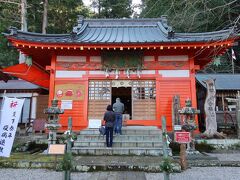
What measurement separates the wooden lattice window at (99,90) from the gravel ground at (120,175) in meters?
5.33

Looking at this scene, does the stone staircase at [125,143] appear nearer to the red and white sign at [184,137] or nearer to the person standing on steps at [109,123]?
the person standing on steps at [109,123]

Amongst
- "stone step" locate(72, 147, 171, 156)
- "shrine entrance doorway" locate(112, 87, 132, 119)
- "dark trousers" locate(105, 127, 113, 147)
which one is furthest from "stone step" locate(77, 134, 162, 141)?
"shrine entrance doorway" locate(112, 87, 132, 119)

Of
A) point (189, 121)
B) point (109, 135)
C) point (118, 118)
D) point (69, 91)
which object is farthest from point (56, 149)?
point (69, 91)

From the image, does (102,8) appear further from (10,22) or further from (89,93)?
(89,93)

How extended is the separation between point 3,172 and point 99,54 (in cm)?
699

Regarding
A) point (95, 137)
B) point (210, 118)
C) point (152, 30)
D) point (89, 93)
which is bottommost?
point (95, 137)

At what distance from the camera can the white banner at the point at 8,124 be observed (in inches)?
265

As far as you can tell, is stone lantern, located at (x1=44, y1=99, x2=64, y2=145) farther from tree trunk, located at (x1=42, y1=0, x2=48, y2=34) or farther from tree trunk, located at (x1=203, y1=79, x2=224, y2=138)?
tree trunk, located at (x1=42, y1=0, x2=48, y2=34)

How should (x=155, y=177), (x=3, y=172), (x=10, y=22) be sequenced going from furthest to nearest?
(x=10, y=22) < (x=3, y=172) < (x=155, y=177)

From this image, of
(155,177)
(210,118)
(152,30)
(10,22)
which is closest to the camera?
(155,177)

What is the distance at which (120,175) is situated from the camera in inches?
237

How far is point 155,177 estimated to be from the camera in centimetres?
593

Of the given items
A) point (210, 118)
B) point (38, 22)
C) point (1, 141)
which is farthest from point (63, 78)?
point (38, 22)

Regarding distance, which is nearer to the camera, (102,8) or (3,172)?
(3,172)
